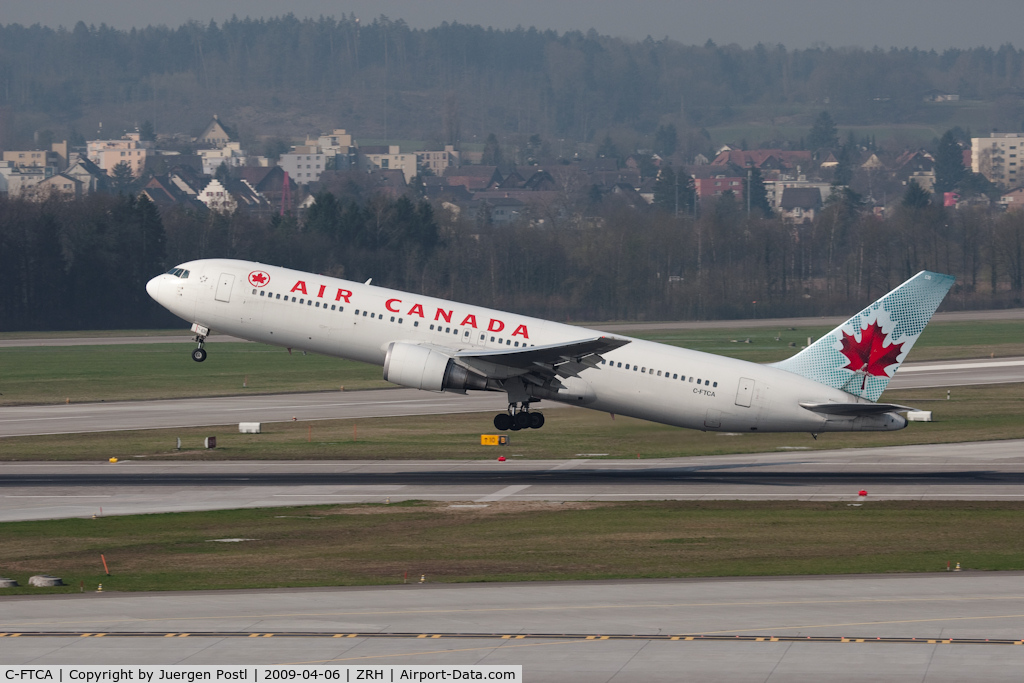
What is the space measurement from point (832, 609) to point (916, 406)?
58.7 meters

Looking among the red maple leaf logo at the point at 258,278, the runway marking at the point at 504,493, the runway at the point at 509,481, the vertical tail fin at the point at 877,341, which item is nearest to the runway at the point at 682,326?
the runway at the point at 509,481

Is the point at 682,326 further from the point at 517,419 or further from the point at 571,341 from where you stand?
the point at 571,341

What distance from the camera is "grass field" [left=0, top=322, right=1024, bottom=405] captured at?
339ft

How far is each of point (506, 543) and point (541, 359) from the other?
462 inches

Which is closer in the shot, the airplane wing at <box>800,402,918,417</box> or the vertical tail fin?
the airplane wing at <box>800,402,918,417</box>

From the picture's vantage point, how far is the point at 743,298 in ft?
597

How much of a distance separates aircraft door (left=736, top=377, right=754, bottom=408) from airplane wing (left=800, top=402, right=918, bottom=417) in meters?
2.31

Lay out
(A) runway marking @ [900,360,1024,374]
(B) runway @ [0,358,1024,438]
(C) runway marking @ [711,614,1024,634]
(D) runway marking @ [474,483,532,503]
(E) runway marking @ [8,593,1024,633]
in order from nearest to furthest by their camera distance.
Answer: (C) runway marking @ [711,614,1024,634]
(E) runway marking @ [8,593,1024,633]
(D) runway marking @ [474,483,532,503]
(B) runway @ [0,358,1024,438]
(A) runway marking @ [900,360,1024,374]

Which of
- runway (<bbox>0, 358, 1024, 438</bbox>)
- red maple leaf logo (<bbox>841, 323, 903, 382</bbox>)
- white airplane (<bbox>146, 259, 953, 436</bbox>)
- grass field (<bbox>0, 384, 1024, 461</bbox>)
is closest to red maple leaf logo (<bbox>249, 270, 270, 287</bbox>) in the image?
white airplane (<bbox>146, 259, 953, 436</bbox>)

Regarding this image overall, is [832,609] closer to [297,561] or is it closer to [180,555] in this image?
[297,561]

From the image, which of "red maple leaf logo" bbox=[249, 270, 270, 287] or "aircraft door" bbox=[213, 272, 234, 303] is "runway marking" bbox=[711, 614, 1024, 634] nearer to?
"red maple leaf logo" bbox=[249, 270, 270, 287]

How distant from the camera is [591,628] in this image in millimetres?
31688

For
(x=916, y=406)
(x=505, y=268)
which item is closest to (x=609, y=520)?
(x=916, y=406)

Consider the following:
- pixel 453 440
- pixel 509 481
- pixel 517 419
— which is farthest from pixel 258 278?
pixel 453 440
